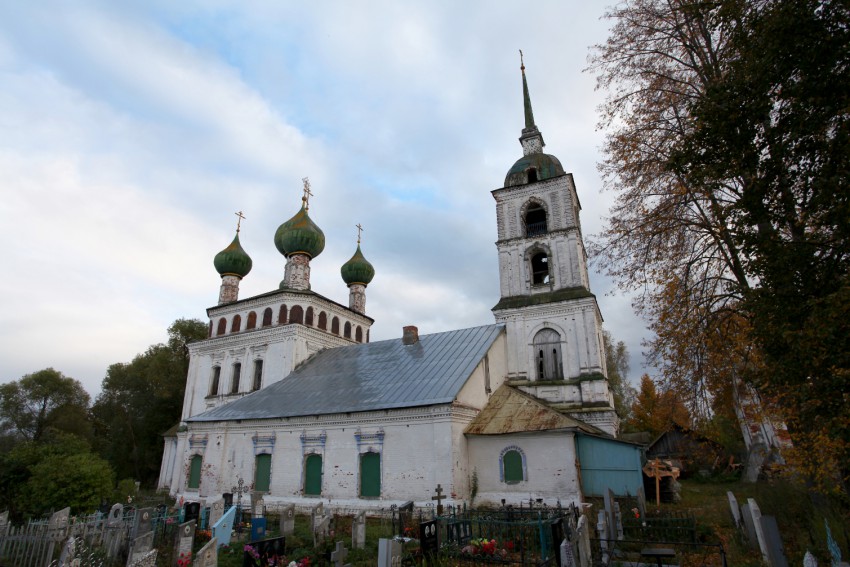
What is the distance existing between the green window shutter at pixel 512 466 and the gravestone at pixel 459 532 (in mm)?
5813

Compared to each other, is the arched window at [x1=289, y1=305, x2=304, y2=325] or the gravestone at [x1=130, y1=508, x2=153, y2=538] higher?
the arched window at [x1=289, y1=305, x2=304, y2=325]

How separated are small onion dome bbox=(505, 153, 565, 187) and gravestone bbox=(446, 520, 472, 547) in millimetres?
16356

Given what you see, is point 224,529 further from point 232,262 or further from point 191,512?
point 232,262

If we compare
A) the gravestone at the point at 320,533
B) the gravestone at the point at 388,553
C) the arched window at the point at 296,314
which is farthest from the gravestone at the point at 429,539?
the arched window at the point at 296,314

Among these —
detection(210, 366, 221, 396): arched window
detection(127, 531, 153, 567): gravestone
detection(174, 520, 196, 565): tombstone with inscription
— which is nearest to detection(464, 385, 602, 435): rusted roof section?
detection(174, 520, 196, 565): tombstone with inscription

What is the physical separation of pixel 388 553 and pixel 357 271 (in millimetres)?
25541

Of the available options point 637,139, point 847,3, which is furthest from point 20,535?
point 847,3

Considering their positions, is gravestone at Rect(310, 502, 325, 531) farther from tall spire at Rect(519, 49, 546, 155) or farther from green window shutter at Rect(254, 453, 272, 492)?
tall spire at Rect(519, 49, 546, 155)

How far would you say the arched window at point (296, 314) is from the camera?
2723cm

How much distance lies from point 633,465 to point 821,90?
12.9m

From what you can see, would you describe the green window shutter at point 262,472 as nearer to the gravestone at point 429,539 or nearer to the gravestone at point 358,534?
the gravestone at point 358,534

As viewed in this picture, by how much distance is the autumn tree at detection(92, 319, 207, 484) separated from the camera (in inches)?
1420

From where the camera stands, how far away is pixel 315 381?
22984 millimetres

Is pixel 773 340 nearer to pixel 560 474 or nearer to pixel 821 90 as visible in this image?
pixel 821 90
